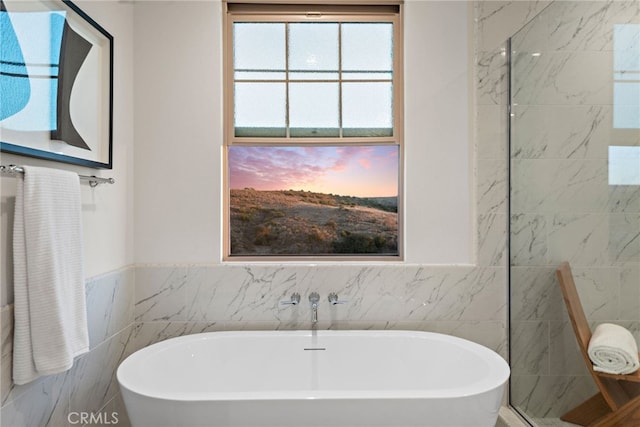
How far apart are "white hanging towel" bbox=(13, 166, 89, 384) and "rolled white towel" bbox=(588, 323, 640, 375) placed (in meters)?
2.12

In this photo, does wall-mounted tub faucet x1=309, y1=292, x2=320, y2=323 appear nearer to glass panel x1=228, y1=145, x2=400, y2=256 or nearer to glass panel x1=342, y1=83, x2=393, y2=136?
glass panel x1=228, y1=145, x2=400, y2=256

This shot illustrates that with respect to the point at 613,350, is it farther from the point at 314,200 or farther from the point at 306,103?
the point at 306,103

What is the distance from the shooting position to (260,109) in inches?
88.4

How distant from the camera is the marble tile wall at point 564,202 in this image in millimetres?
1522

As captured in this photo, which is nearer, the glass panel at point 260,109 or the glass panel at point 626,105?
the glass panel at point 626,105

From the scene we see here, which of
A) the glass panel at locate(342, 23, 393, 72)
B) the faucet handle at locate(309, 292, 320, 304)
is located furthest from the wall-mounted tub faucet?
the glass panel at locate(342, 23, 393, 72)

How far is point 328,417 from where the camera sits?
4.24 ft

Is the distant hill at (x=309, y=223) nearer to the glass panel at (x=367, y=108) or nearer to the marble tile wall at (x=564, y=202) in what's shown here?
the glass panel at (x=367, y=108)

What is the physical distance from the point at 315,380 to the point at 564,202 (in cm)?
157

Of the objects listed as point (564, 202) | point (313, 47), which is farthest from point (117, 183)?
point (564, 202)

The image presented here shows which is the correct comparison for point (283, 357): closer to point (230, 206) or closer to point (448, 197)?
point (230, 206)

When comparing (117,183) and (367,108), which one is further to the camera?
(367,108)

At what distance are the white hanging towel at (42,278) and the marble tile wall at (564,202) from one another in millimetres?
2150

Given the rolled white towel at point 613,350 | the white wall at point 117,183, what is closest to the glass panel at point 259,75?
the white wall at point 117,183
